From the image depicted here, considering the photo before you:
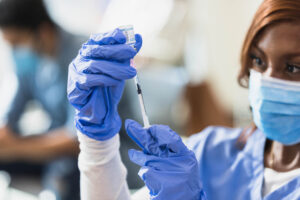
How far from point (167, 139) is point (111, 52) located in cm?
24

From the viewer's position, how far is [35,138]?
80.0 inches

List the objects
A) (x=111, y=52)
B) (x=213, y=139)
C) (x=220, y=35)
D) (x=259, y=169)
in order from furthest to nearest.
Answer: (x=220, y=35) → (x=213, y=139) → (x=259, y=169) → (x=111, y=52)

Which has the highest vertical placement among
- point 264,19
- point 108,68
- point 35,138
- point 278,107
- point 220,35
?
point 264,19

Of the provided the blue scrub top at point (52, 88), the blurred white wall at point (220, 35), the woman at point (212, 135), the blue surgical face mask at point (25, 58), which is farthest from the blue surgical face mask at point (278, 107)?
the blurred white wall at point (220, 35)

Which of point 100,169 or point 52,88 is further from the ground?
point 100,169

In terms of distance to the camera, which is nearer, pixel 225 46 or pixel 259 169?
pixel 259 169

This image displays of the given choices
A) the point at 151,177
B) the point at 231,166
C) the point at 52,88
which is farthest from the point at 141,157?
the point at 52,88

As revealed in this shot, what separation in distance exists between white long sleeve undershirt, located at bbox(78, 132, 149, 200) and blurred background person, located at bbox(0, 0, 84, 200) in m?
0.91

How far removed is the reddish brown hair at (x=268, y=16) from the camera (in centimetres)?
98

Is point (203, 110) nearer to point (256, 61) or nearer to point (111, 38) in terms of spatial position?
point (256, 61)

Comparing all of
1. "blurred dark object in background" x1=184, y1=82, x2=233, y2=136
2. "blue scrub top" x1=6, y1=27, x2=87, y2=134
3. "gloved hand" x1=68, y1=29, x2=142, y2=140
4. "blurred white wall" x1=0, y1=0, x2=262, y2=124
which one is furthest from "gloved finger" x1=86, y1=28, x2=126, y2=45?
"blurred white wall" x1=0, y1=0, x2=262, y2=124

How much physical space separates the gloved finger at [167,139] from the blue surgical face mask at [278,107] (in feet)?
1.02

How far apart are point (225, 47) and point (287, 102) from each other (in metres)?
2.75

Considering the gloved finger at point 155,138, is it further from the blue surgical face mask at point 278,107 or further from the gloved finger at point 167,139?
the blue surgical face mask at point 278,107
